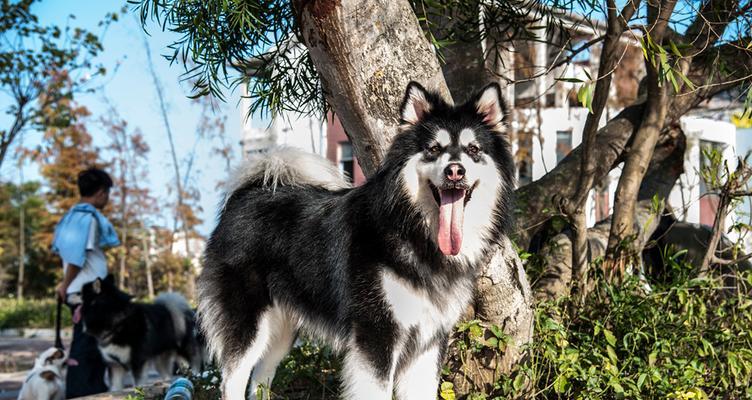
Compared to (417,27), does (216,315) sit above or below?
below

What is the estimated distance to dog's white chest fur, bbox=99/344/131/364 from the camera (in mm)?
6976

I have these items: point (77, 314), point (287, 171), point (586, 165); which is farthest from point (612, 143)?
point (77, 314)

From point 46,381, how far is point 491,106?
4667mm

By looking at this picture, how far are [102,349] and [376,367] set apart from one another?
444cm

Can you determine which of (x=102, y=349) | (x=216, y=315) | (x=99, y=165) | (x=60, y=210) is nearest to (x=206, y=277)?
(x=216, y=315)

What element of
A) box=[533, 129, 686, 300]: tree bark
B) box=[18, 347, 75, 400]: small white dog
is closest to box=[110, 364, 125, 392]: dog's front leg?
box=[18, 347, 75, 400]: small white dog

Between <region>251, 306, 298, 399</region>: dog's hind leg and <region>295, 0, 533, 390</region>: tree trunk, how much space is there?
1.02 metres

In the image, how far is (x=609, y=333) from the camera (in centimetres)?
430

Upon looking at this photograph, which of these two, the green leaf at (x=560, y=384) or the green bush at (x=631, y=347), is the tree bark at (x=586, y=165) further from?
the green leaf at (x=560, y=384)

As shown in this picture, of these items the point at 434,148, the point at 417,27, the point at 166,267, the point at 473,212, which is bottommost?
the point at 166,267

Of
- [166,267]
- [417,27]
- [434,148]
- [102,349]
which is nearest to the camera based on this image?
[434,148]

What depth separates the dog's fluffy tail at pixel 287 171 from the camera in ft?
14.6

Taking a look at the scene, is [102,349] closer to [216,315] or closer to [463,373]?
[216,315]

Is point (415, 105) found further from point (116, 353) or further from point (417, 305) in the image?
point (116, 353)
